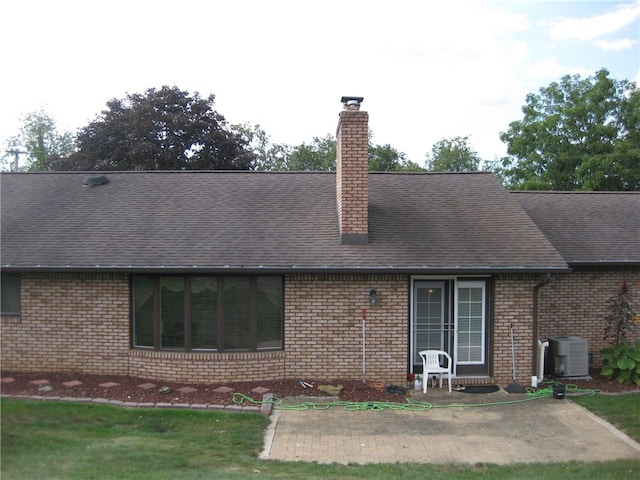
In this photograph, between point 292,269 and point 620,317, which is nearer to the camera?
point 292,269

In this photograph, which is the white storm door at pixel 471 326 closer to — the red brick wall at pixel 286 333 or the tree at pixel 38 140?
the red brick wall at pixel 286 333

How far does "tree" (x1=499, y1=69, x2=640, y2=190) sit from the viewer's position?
93.1ft

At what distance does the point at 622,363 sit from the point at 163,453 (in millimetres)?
8722

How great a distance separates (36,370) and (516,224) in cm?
991

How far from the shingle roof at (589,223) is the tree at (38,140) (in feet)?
132

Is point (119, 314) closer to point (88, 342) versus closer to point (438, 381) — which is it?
point (88, 342)

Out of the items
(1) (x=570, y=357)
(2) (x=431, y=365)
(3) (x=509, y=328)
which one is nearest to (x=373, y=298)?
(2) (x=431, y=365)

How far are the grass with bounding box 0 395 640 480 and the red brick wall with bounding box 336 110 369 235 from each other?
4.23 m

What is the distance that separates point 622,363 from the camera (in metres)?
10.6

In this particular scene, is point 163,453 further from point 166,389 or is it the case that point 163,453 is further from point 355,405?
point 355,405

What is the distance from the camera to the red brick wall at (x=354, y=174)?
34.9ft

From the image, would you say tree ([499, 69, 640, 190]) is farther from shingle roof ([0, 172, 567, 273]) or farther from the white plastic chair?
the white plastic chair

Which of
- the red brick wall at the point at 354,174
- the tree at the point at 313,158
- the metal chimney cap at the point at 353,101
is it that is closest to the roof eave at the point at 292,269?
the red brick wall at the point at 354,174

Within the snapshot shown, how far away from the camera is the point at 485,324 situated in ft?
34.4
